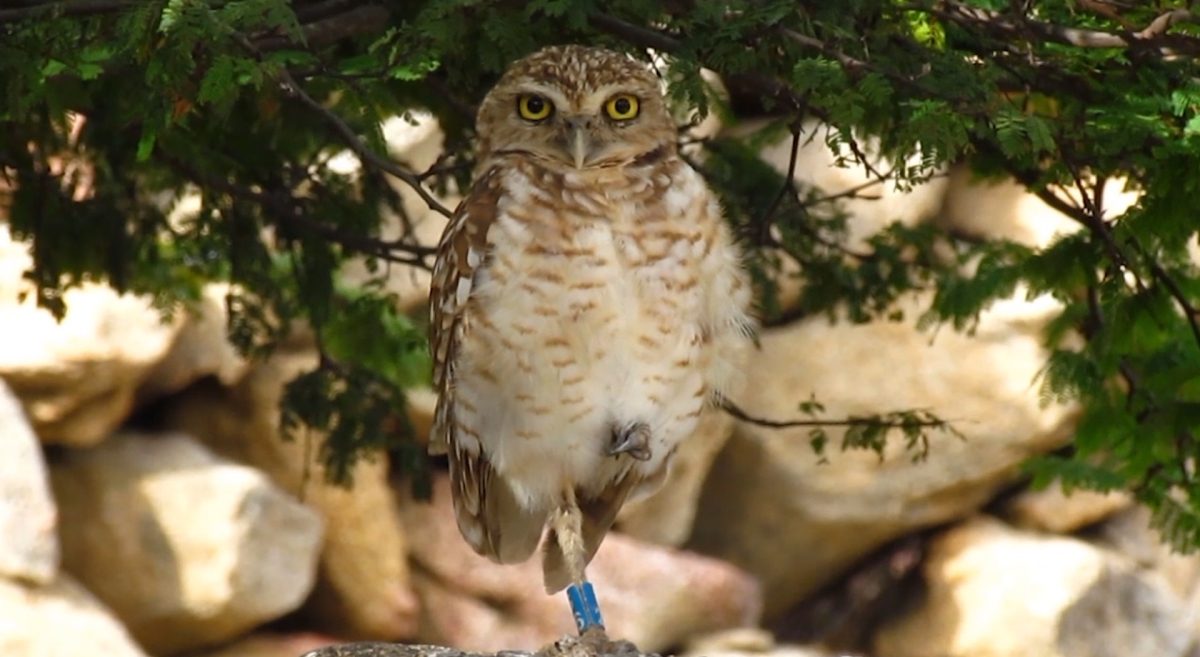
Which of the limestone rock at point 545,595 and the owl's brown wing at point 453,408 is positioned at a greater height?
the owl's brown wing at point 453,408

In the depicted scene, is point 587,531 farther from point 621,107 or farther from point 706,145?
point 706,145

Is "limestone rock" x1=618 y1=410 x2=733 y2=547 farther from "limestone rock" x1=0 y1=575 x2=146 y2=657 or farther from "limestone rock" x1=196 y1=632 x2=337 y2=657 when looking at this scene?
"limestone rock" x1=0 y1=575 x2=146 y2=657

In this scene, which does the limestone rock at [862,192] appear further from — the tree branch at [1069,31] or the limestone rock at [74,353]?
the tree branch at [1069,31]

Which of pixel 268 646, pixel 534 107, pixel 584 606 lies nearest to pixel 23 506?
pixel 268 646

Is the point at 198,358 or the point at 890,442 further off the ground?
the point at 198,358

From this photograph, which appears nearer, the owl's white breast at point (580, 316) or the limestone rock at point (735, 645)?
the owl's white breast at point (580, 316)

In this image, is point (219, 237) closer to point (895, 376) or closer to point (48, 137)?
point (48, 137)

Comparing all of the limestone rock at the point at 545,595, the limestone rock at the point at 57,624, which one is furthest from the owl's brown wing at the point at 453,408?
the limestone rock at the point at 545,595

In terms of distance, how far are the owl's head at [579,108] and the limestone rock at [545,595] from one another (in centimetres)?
742

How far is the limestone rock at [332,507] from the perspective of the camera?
11.7 meters

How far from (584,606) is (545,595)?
24.3 feet

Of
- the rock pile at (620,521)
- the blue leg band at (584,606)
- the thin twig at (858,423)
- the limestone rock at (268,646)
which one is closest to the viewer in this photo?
the blue leg band at (584,606)

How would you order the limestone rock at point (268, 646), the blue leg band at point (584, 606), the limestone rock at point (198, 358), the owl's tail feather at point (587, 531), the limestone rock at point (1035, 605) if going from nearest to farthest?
the blue leg band at point (584, 606) < the owl's tail feather at point (587, 531) < the limestone rock at point (198, 358) < the limestone rock at point (268, 646) < the limestone rock at point (1035, 605)

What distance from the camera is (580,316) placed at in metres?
4.09
